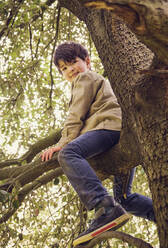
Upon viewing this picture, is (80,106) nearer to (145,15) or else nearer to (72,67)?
(72,67)

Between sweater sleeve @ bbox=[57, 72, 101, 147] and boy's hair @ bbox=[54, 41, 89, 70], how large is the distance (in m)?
0.38

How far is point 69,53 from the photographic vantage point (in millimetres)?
2828

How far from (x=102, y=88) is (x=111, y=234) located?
1145 millimetres

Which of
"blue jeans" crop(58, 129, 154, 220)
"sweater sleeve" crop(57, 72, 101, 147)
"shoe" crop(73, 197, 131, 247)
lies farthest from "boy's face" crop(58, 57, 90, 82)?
"shoe" crop(73, 197, 131, 247)

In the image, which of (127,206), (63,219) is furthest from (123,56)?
(63,219)

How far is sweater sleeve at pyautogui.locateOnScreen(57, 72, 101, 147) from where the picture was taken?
2445 mm

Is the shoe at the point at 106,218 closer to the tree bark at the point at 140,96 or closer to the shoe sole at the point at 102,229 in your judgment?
the shoe sole at the point at 102,229

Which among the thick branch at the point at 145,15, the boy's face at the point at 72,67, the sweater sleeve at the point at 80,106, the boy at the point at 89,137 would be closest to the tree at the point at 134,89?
the thick branch at the point at 145,15

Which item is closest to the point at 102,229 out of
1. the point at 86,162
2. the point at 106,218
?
the point at 106,218

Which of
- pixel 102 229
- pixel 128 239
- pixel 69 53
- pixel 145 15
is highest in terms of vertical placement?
pixel 145 15

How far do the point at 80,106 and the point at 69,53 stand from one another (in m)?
0.61

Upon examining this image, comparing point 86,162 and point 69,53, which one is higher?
point 69,53

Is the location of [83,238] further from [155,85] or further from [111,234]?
[155,85]

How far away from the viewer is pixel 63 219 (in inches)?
131
